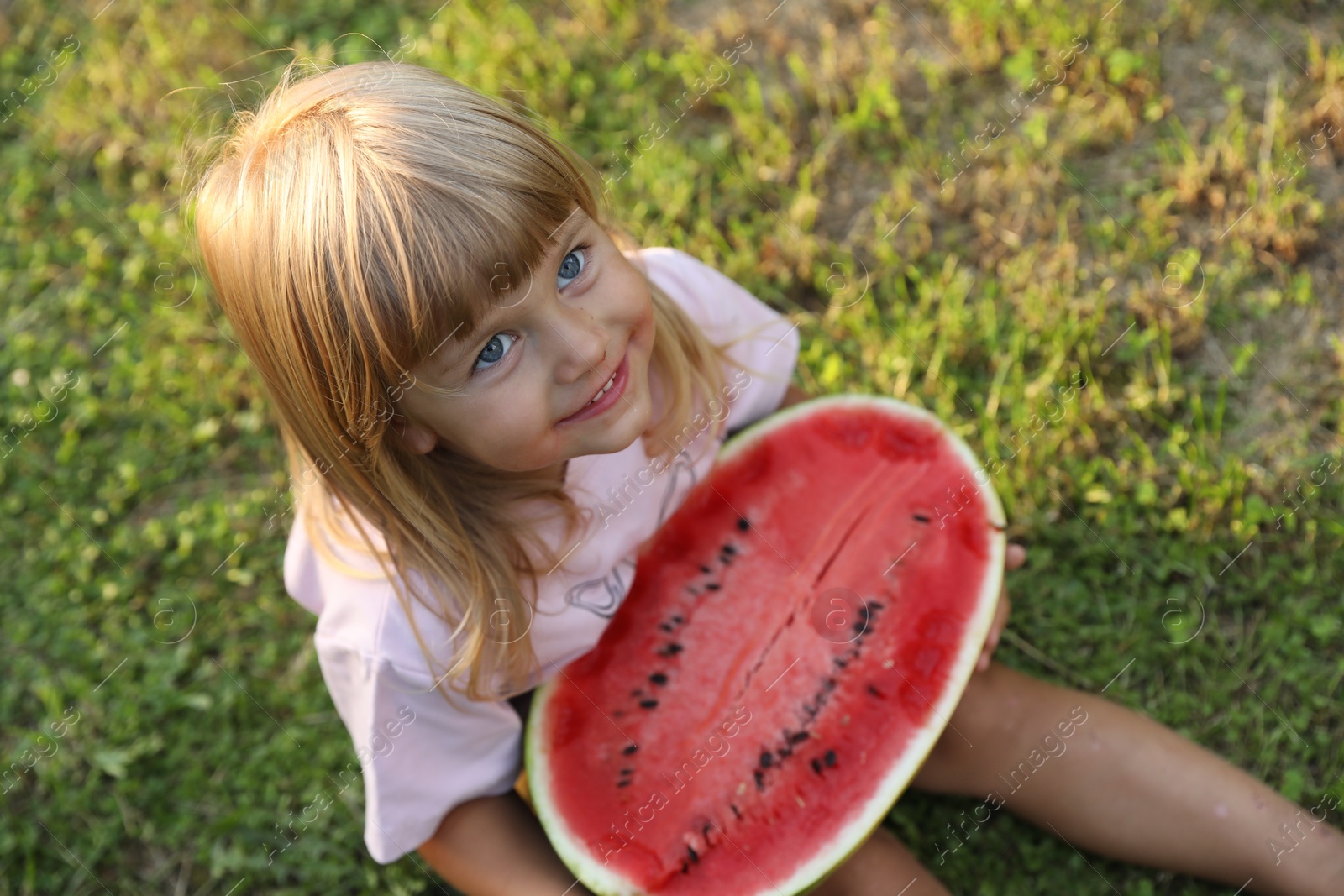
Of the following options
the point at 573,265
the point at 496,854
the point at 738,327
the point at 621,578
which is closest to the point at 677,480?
the point at 621,578

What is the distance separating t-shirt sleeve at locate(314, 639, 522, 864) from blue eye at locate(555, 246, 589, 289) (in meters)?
0.64

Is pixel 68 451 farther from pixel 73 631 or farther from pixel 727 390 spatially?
pixel 727 390

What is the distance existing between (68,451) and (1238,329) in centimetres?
279

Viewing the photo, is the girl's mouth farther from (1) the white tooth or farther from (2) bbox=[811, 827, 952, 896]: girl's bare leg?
(2) bbox=[811, 827, 952, 896]: girl's bare leg

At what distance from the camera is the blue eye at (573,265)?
4.67ft

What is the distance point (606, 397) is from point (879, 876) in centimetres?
94

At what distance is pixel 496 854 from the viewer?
5.79ft

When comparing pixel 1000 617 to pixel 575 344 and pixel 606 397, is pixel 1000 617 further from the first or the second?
pixel 575 344

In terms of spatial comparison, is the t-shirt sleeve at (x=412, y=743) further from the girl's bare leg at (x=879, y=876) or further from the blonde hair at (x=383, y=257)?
the girl's bare leg at (x=879, y=876)

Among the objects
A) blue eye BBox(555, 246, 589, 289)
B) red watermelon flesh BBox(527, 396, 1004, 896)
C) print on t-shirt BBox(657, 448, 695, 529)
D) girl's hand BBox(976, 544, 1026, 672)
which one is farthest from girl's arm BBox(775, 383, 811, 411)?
blue eye BBox(555, 246, 589, 289)

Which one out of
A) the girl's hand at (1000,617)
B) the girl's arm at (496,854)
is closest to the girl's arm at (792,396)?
the girl's hand at (1000,617)

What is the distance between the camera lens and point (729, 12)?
302cm

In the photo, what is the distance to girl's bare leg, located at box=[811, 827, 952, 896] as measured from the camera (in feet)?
5.75

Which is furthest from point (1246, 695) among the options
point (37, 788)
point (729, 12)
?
point (37, 788)
